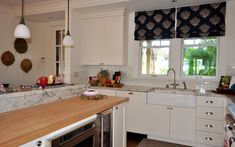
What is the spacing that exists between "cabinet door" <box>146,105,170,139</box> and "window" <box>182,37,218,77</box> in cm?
96

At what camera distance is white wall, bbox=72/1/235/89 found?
3.33 m

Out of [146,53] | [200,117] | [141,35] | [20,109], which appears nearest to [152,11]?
[141,35]

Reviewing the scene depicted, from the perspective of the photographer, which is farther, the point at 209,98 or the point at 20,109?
the point at 209,98

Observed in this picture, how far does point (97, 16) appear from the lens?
4.07 meters

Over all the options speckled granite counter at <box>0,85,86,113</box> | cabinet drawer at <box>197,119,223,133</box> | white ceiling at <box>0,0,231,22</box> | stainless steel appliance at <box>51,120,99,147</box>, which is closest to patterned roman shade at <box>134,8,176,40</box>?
white ceiling at <box>0,0,231,22</box>

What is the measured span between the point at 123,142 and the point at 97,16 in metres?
2.71

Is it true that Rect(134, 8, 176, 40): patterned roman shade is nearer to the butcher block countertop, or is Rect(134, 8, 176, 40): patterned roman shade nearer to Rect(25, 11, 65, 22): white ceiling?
Rect(25, 11, 65, 22): white ceiling

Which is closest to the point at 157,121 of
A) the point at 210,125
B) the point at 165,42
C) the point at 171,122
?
the point at 171,122

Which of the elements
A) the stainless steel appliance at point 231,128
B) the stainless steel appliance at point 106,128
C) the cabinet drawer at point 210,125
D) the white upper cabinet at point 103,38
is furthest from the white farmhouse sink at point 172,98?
the stainless steel appliance at point 106,128

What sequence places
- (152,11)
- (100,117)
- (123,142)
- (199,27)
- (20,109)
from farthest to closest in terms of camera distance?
(152,11)
(199,27)
(123,142)
(100,117)
(20,109)

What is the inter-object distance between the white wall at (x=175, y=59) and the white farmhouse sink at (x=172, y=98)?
0.56m

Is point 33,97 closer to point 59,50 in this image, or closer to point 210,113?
point 210,113

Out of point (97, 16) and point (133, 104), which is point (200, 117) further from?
point (97, 16)

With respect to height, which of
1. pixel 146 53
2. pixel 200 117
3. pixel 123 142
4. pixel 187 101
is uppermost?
pixel 146 53
